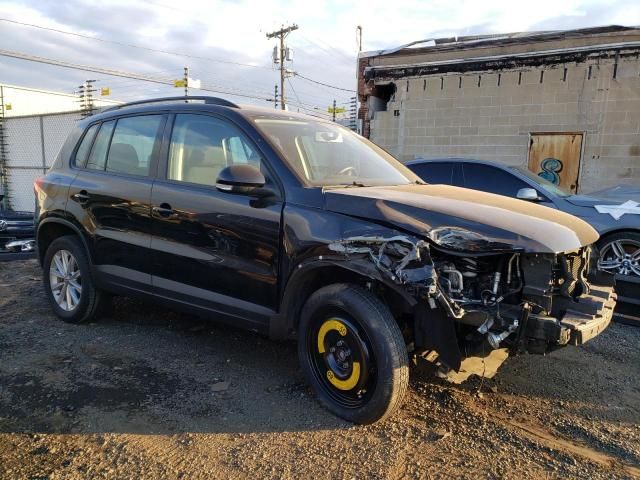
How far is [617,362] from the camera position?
13.4 feet

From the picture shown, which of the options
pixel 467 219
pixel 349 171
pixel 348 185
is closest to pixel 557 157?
pixel 349 171

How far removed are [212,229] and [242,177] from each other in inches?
21.5

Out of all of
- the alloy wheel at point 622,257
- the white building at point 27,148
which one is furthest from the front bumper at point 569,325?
the white building at point 27,148

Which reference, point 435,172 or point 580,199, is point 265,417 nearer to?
point 580,199

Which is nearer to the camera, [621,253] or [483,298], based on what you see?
[483,298]

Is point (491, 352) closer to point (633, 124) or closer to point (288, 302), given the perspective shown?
point (288, 302)

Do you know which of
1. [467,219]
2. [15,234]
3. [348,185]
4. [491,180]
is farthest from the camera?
[15,234]

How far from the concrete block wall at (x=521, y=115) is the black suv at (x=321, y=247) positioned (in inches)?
335

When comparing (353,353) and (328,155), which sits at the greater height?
(328,155)

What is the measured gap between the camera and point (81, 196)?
4418 mm

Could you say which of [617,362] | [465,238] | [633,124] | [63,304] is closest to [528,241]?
[465,238]

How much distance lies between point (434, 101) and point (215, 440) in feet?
37.3

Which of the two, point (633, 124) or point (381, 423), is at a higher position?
point (633, 124)

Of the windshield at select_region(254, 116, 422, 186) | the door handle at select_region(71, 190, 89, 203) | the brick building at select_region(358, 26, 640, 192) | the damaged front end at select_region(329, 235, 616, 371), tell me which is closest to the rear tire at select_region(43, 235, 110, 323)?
the door handle at select_region(71, 190, 89, 203)
